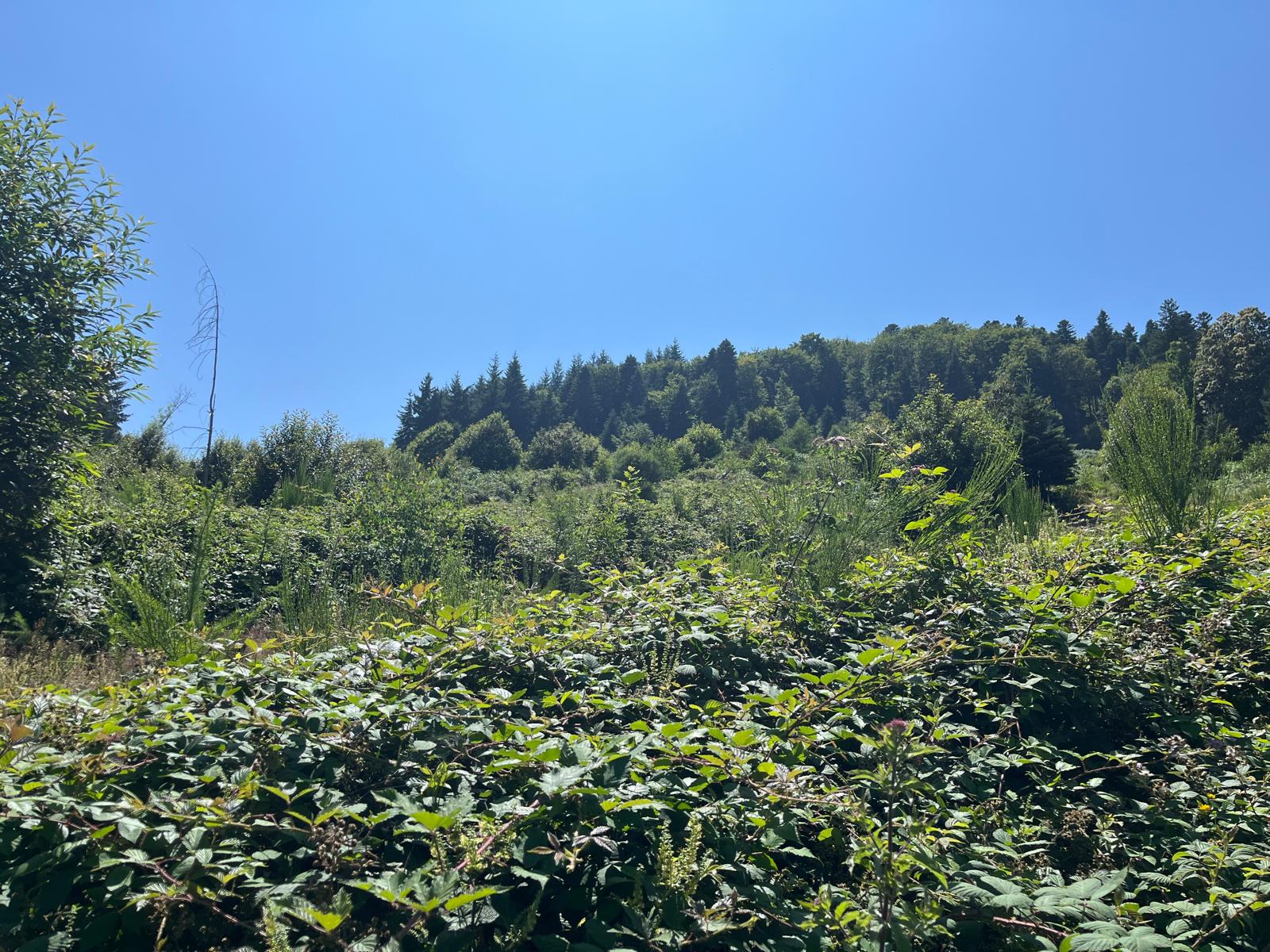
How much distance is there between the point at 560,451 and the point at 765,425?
15313 mm

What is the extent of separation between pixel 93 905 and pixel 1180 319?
174 feet

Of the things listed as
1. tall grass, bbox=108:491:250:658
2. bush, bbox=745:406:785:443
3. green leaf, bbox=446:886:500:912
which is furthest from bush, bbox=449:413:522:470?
green leaf, bbox=446:886:500:912

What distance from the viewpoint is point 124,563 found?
5781 millimetres

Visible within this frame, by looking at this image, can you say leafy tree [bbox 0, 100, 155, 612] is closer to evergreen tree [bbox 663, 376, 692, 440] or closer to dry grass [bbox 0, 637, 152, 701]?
dry grass [bbox 0, 637, 152, 701]

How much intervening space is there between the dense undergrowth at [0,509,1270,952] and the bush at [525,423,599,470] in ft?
87.3

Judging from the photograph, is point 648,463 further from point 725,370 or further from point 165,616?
point 725,370

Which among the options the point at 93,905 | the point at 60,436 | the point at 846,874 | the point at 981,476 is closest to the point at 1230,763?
the point at 846,874

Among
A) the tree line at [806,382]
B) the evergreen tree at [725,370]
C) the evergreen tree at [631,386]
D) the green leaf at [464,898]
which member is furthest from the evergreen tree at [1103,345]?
the green leaf at [464,898]

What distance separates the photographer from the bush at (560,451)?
29.5 meters

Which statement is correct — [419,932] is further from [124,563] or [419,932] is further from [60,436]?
[124,563]

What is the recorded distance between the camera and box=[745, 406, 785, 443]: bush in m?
38.5

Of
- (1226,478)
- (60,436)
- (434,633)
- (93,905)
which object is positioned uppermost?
(1226,478)

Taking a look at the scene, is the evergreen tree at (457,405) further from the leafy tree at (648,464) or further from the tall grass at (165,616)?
the tall grass at (165,616)

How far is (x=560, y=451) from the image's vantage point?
97.2 feet
